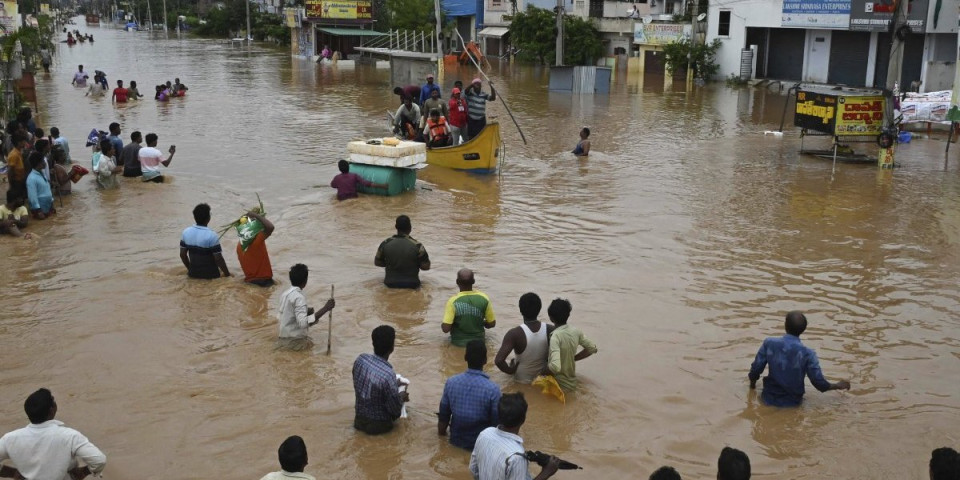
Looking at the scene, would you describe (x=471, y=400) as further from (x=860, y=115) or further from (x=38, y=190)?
(x=860, y=115)

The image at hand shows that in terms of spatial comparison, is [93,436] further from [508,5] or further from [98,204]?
[508,5]

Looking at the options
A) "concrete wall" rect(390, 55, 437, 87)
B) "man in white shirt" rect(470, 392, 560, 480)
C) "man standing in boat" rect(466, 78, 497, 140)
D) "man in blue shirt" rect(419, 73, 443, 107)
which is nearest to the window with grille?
"concrete wall" rect(390, 55, 437, 87)

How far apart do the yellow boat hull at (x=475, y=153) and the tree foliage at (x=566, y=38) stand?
34.7 m

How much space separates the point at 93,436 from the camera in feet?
23.9

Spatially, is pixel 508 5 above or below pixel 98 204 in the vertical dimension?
above

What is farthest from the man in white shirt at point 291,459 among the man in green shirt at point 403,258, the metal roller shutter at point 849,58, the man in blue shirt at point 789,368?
the metal roller shutter at point 849,58

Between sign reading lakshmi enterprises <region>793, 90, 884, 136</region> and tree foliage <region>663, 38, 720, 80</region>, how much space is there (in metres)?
23.1

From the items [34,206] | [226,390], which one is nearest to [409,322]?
[226,390]

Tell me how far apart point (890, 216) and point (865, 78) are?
79.5ft

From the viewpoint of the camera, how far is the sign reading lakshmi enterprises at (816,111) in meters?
19.3

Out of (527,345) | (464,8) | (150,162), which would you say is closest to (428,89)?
(150,162)

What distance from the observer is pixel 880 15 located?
3428 cm

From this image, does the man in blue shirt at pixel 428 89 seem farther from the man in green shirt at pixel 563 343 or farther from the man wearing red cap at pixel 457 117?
the man in green shirt at pixel 563 343

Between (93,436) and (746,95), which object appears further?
(746,95)
